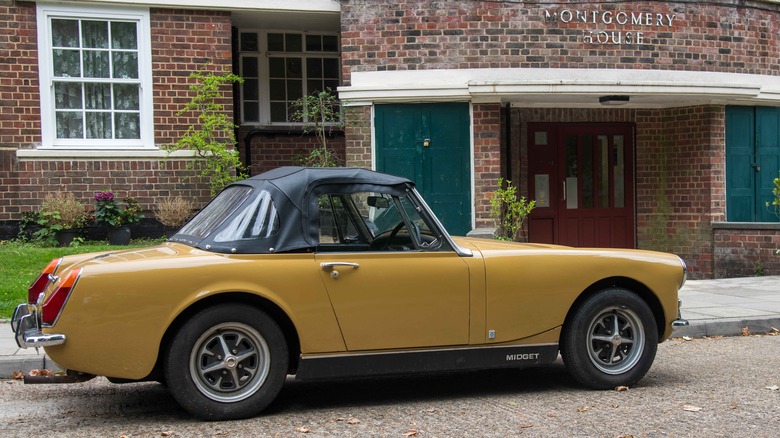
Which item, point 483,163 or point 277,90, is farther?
point 277,90

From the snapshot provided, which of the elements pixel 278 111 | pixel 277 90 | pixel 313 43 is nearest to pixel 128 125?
pixel 278 111

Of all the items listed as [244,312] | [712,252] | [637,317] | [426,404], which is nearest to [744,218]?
[712,252]

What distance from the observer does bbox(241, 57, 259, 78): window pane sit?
15.2m

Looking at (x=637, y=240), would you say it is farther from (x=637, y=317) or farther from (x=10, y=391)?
(x=10, y=391)

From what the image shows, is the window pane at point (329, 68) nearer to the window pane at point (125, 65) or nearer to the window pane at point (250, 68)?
the window pane at point (250, 68)

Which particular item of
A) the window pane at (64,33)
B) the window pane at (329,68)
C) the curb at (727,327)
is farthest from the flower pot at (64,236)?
the curb at (727,327)

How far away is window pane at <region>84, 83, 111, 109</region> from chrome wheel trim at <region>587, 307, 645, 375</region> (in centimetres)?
933

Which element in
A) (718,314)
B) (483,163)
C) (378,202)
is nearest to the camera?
(378,202)

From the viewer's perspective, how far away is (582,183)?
49.5 ft

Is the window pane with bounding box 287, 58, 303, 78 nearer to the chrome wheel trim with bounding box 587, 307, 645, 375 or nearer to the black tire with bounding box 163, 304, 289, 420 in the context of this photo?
the chrome wheel trim with bounding box 587, 307, 645, 375

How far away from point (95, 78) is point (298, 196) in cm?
837

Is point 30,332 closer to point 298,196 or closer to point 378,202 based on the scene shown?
point 298,196

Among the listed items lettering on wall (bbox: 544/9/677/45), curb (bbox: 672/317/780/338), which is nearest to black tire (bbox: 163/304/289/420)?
curb (bbox: 672/317/780/338)

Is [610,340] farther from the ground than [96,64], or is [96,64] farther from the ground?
[96,64]
